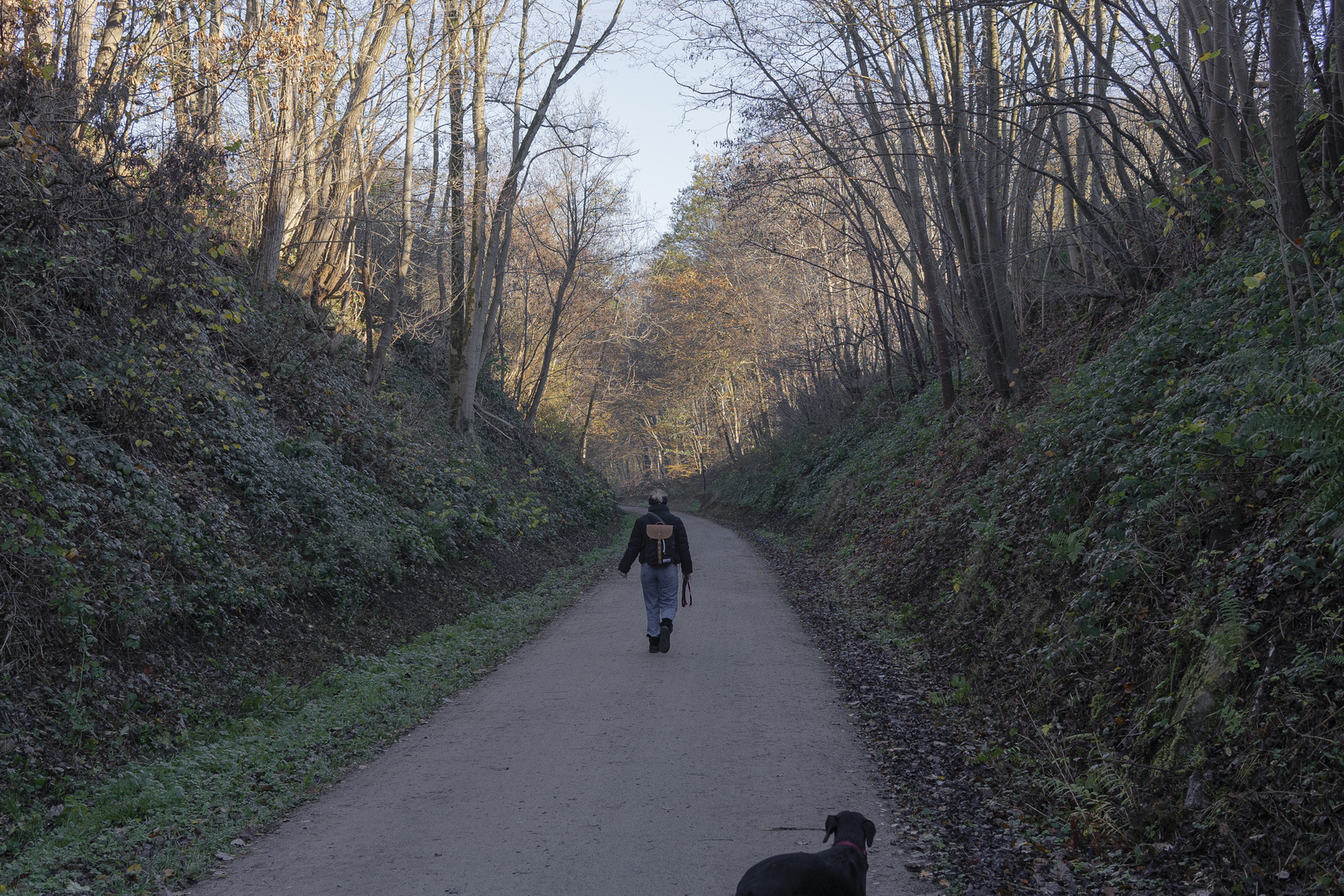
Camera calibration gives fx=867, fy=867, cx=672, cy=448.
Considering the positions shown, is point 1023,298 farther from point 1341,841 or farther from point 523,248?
point 523,248

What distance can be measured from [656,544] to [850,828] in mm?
6142

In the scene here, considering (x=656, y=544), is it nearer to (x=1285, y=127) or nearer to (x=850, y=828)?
(x=850, y=828)

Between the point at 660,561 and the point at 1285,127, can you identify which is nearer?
the point at 1285,127

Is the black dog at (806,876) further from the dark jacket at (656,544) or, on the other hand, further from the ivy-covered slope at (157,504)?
the dark jacket at (656,544)

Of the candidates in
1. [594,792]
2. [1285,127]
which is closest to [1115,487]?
[1285,127]

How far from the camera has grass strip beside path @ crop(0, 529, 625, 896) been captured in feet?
14.5

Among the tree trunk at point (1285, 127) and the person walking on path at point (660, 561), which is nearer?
the tree trunk at point (1285, 127)

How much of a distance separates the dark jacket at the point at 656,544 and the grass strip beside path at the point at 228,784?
211 centimetres

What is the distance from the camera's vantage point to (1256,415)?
18.1 ft

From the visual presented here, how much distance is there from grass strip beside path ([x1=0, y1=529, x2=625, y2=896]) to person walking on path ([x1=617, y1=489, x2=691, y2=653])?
1904 millimetres

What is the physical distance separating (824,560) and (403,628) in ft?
32.3

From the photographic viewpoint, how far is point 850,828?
13.6 feet

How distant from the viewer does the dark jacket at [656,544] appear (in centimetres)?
1016

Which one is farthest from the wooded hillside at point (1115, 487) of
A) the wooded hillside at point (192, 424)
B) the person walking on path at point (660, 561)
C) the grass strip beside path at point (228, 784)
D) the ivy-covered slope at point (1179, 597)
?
the wooded hillside at point (192, 424)
